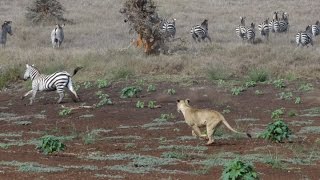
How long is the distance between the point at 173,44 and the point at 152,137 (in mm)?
15245

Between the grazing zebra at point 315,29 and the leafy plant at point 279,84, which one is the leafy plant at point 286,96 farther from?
the grazing zebra at point 315,29

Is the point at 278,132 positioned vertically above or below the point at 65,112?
below

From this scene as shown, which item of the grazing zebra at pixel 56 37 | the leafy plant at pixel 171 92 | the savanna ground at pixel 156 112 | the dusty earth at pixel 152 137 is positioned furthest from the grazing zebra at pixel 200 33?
the leafy plant at pixel 171 92

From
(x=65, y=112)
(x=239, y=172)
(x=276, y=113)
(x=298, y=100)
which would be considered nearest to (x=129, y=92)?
(x=65, y=112)

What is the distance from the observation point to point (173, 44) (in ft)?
99.6

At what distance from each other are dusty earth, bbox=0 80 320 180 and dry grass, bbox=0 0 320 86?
1.93 meters

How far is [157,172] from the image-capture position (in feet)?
35.7

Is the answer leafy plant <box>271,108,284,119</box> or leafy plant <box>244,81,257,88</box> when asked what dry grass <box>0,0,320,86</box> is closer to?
leafy plant <box>244,81,257,88</box>

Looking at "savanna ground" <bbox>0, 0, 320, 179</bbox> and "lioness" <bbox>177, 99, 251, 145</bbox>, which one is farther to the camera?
"lioness" <bbox>177, 99, 251, 145</bbox>

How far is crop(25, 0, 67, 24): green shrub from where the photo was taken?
4328cm

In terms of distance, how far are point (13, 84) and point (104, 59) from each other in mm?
3265

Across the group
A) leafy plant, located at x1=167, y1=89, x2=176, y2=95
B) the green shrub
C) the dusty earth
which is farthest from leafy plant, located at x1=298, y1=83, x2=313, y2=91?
the green shrub

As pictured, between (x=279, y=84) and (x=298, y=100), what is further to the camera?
(x=279, y=84)

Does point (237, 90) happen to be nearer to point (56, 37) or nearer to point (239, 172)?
point (239, 172)
